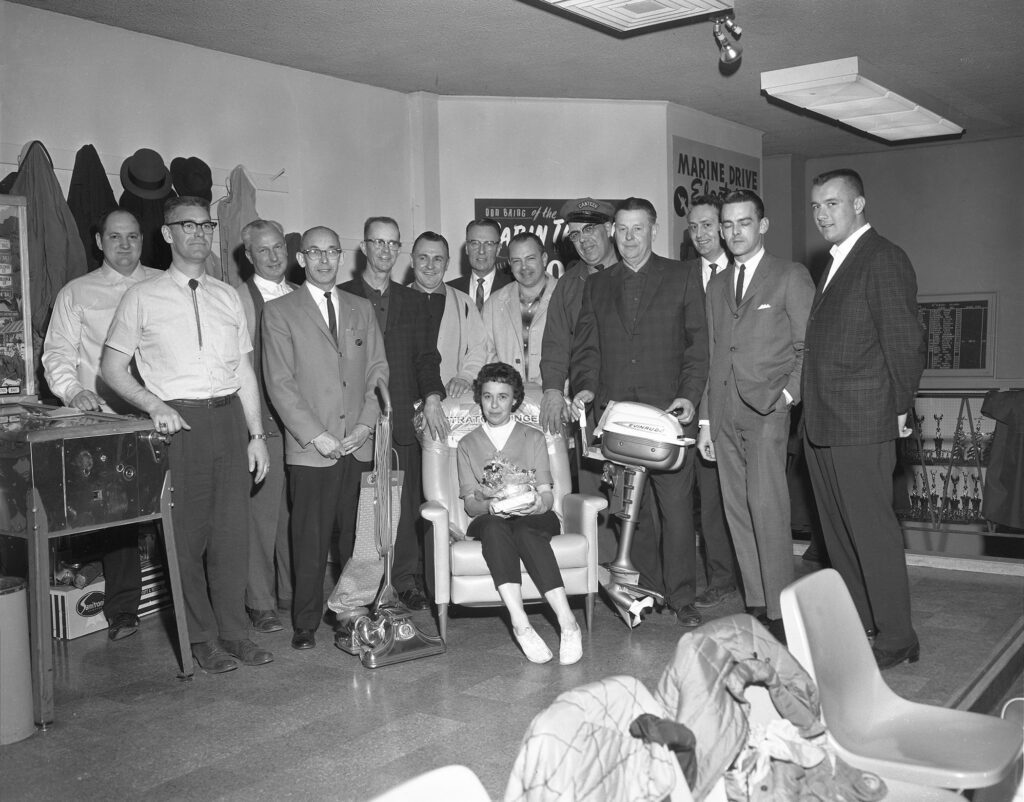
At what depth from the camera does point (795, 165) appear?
10422 mm

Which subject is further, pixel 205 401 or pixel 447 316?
pixel 447 316

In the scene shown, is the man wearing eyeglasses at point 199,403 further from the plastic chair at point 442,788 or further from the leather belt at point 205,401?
the plastic chair at point 442,788

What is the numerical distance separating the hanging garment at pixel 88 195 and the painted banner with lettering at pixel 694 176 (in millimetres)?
4333

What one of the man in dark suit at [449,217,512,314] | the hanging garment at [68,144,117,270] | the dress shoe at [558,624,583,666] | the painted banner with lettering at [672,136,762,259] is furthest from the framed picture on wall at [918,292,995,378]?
the hanging garment at [68,144,117,270]

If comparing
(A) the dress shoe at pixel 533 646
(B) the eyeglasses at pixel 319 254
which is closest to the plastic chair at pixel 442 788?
(A) the dress shoe at pixel 533 646

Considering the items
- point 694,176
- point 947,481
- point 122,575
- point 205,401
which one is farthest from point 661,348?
point 694,176

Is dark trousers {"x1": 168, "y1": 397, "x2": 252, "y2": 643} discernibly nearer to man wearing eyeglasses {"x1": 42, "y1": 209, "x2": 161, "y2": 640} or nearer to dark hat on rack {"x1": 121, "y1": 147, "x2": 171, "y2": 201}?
man wearing eyeglasses {"x1": 42, "y1": 209, "x2": 161, "y2": 640}

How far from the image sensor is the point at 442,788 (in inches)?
57.9

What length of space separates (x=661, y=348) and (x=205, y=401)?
197 centimetres

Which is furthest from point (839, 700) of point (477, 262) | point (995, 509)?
point (995, 509)

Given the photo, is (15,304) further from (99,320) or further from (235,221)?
(235,221)

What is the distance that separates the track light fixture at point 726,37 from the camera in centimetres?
554

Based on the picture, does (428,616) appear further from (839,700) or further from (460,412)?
(839,700)

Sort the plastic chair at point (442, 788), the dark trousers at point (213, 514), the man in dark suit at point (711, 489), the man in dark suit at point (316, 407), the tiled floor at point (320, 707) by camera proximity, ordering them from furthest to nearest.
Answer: the man in dark suit at point (711, 489), the man in dark suit at point (316, 407), the dark trousers at point (213, 514), the tiled floor at point (320, 707), the plastic chair at point (442, 788)
